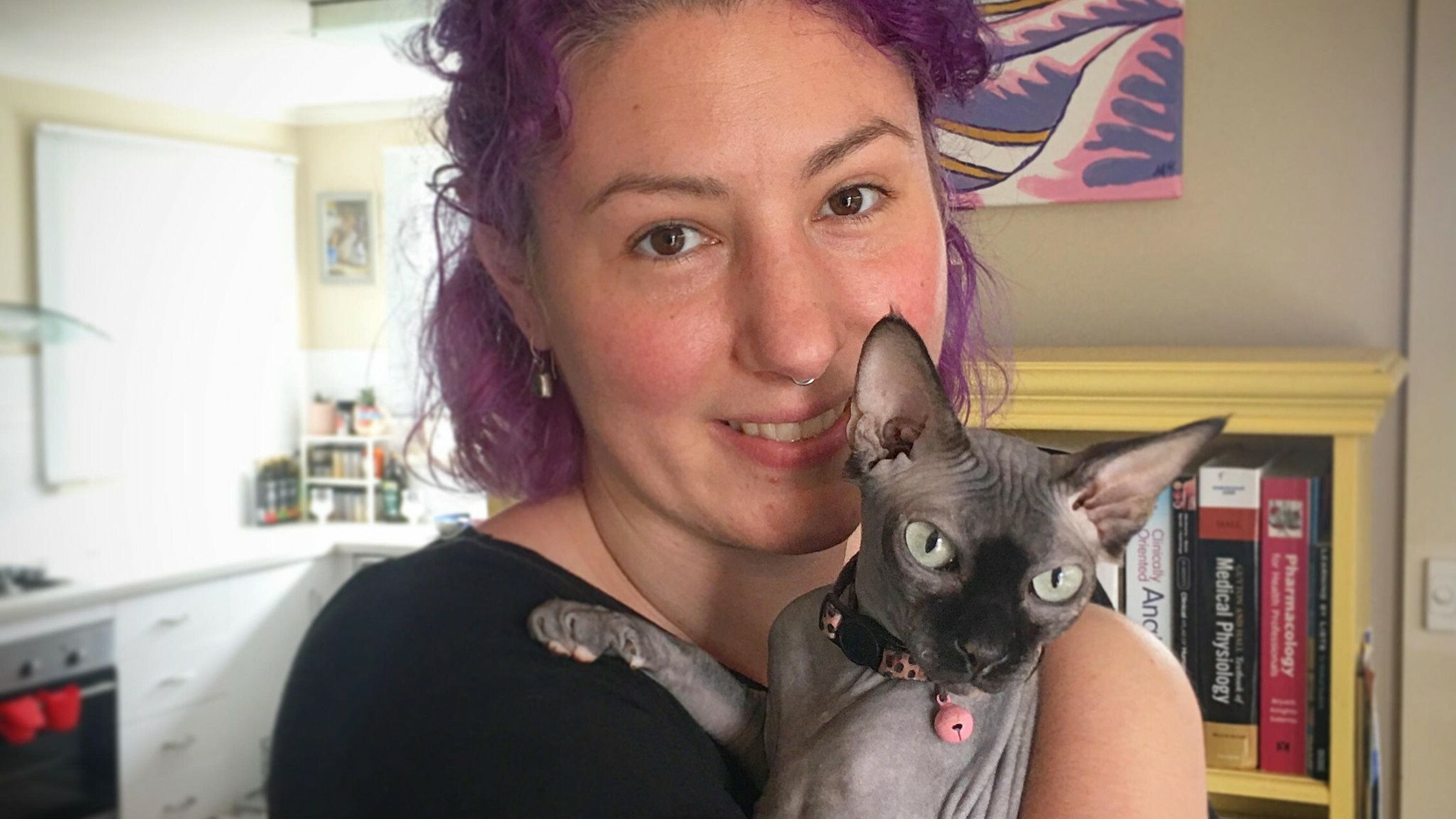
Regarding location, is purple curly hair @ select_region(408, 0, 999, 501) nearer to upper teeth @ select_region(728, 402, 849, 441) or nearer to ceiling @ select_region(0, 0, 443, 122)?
upper teeth @ select_region(728, 402, 849, 441)

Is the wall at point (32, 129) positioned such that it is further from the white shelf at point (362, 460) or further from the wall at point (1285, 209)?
the wall at point (1285, 209)

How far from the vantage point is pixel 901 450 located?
0.42 metres

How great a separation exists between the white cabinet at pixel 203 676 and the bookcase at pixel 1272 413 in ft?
3.37

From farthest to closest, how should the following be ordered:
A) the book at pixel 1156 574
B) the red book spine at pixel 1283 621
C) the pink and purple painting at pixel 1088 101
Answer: the pink and purple painting at pixel 1088 101, the red book spine at pixel 1283 621, the book at pixel 1156 574

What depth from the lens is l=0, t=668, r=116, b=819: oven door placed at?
4.67ft

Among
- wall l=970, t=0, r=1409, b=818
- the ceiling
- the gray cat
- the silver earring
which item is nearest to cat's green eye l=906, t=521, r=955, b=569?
the gray cat

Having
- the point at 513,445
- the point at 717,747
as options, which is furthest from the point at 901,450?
the point at 513,445

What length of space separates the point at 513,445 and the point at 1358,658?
76cm

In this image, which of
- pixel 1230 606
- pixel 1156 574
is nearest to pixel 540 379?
pixel 1156 574

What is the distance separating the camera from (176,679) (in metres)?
1.65

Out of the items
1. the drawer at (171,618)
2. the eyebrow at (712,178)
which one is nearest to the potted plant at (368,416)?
the drawer at (171,618)

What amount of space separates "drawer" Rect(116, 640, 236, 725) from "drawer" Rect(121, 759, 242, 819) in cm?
9

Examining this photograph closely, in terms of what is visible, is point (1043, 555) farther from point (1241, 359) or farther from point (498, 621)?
point (1241, 359)

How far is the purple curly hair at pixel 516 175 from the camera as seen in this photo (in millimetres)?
477
